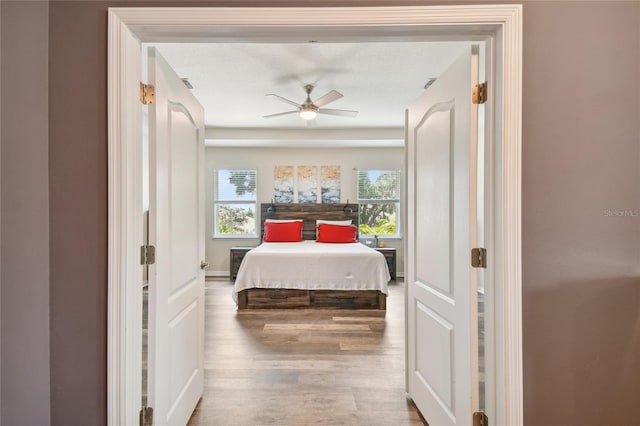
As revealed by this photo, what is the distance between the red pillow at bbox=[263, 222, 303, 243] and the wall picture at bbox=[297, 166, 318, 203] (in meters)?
0.85

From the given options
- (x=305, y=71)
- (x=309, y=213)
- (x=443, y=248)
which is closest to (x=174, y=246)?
(x=443, y=248)

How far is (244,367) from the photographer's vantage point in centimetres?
255

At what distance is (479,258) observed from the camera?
139cm

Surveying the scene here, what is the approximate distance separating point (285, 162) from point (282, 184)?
17.2 inches

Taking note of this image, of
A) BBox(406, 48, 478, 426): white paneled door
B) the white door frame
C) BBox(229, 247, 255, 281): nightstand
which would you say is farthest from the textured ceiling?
BBox(229, 247, 255, 281): nightstand

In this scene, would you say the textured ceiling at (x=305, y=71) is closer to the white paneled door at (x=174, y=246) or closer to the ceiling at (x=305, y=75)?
the ceiling at (x=305, y=75)

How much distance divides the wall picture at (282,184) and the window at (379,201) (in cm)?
136

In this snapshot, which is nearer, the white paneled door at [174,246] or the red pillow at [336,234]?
the white paneled door at [174,246]

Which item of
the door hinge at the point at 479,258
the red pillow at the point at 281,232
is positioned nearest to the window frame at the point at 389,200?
the red pillow at the point at 281,232
